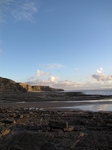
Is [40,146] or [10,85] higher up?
[10,85]

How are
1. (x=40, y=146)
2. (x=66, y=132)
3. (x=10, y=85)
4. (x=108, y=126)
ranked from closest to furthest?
(x=40, y=146) → (x=66, y=132) → (x=108, y=126) → (x=10, y=85)

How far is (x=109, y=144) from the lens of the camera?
20.7ft

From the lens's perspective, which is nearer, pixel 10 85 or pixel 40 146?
pixel 40 146

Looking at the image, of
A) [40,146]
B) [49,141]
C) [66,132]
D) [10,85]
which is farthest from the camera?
[10,85]

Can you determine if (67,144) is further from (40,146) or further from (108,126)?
(108,126)

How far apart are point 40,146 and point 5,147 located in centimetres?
136

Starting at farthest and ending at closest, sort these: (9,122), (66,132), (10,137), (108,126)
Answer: (9,122)
(108,126)
(66,132)
(10,137)

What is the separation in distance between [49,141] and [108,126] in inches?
156

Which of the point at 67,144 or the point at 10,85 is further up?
the point at 10,85

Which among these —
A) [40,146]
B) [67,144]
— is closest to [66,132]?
[67,144]

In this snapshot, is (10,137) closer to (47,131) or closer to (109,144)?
(47,131)

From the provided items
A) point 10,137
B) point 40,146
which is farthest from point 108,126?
point 10,137

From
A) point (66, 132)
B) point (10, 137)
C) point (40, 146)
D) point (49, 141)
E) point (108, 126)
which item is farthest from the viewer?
point (108, 126)

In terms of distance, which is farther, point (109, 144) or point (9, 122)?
point (9, 122)
